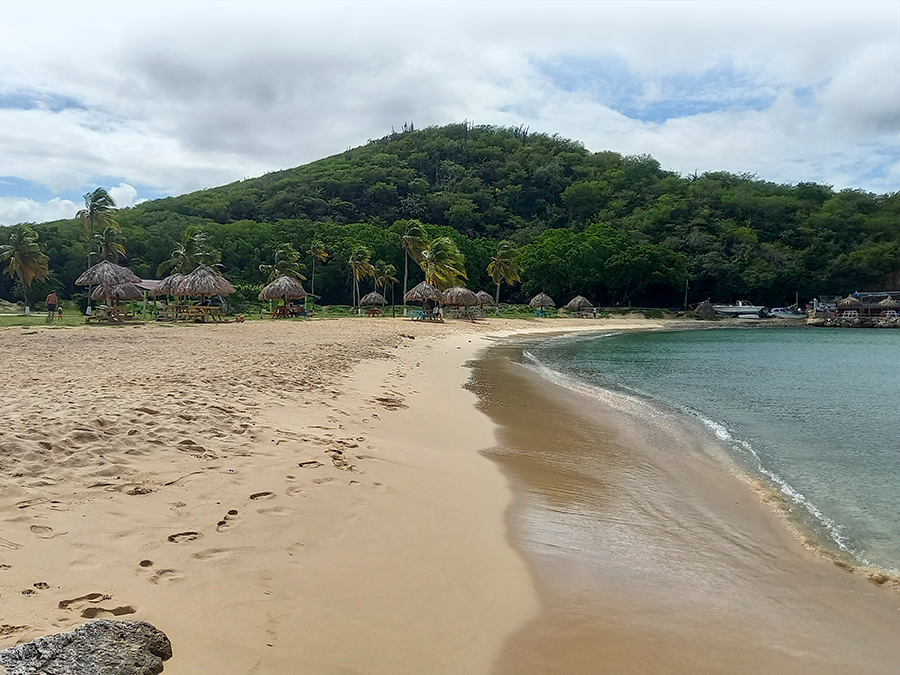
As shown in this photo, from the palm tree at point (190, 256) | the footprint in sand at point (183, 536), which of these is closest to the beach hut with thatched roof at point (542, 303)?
the palm tree at point (190, 256)

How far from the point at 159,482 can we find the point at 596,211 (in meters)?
86.4

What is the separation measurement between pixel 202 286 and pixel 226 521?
25.6 meters

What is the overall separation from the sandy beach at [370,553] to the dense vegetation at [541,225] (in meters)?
36.3

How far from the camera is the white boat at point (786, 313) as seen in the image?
191 feet

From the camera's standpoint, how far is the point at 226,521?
3982 mm

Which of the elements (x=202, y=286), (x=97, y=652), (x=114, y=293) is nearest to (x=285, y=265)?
(x=202, y=286)

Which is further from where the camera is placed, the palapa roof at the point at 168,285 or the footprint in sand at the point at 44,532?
the palapa roof at the point at 168,285

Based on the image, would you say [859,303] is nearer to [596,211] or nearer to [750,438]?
[596,211]

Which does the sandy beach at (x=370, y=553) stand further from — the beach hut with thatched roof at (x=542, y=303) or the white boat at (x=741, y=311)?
the white boat at (x=741, y=311)

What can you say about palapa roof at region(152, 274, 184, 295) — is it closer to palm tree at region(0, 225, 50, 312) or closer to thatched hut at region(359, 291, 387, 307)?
palm tree at region(0, 225, 50, 312)

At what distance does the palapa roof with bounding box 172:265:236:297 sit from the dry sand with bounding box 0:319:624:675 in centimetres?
Result: 2014

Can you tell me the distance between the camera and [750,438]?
8.77 meters

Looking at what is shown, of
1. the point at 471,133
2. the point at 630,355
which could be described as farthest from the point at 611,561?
the point at 471,133

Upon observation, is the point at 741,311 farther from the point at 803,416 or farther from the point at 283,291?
the point at 803,416
